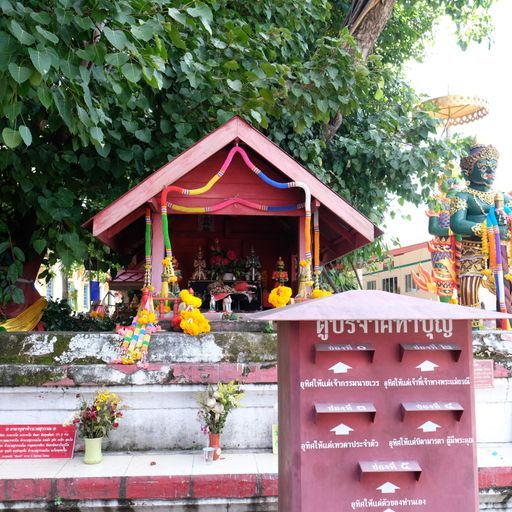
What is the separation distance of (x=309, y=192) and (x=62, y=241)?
10.8 feet

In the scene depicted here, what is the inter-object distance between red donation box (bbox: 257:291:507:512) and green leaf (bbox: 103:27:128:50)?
102 inches

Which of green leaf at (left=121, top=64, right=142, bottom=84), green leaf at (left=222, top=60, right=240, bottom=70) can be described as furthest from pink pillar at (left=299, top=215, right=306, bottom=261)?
green leaf at (left=121, top=64, right=142, bottom=84)

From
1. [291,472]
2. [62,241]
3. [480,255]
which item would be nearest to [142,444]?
[291,472]

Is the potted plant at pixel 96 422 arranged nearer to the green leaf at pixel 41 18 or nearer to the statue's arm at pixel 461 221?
the green leaf at pixel 41 18

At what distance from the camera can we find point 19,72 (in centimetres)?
392

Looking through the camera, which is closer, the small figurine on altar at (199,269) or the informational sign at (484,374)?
the informational sign at (484,374)

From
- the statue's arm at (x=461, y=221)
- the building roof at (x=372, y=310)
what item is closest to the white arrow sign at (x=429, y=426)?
the building roof at (x=372, y=310)

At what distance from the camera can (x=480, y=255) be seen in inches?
287

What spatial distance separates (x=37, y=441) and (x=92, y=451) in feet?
1.96

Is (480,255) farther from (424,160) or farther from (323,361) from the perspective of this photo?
(323,361)

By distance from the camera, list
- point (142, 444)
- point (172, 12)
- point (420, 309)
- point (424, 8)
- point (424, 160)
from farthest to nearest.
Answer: point (424, 8)
point (424, 160)
point (142, 444)
point (172, 12)
point (420, 309)

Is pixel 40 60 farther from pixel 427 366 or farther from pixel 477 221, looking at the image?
pixel 477 221

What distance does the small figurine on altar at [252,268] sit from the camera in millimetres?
9617

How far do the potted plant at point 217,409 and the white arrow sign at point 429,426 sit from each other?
2168mm
